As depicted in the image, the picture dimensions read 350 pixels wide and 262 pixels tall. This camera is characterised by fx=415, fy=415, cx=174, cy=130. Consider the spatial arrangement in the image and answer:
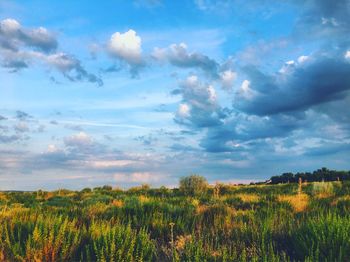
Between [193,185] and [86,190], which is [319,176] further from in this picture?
[86,190]

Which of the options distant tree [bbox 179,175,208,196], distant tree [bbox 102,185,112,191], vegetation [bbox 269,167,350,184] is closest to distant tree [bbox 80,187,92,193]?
distant tree [bbox 102,185,112,191]

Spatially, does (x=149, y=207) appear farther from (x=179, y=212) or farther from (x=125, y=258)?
(x=125, y=258)

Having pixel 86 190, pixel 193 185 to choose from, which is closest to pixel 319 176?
pixel 193 185

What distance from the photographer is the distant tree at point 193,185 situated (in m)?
24.8

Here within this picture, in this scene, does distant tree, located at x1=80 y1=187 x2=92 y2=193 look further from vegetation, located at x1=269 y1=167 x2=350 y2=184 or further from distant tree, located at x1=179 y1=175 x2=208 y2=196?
vegetation, located at x1=269 y1=167 x2=350 y2=184

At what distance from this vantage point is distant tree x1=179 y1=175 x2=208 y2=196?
24.8 meters

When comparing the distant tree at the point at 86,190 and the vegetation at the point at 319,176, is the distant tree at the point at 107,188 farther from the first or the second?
the vegetation at the point at 319,176

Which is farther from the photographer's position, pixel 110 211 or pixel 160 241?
pixel 110 211

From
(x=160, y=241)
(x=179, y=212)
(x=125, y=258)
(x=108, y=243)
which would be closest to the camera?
(x=125, y=258)

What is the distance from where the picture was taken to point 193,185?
82.4ft

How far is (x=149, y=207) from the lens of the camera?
11.7m

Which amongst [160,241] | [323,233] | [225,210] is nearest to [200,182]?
[225,210]

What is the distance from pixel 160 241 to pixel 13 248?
9.60 ft

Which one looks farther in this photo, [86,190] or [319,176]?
[319,176]
